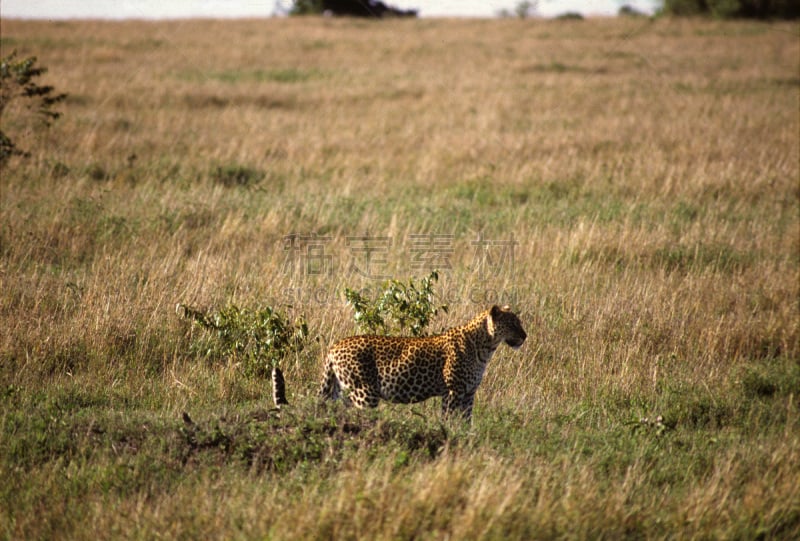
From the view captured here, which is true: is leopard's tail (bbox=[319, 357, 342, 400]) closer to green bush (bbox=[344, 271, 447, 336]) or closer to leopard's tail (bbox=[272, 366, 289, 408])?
leopard's tail (bbox=[272, 366, 289, 408])

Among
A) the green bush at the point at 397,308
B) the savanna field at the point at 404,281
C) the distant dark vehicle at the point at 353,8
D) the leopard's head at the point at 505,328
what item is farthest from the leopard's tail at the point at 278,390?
the distant dark vehicle at the point at 353,8

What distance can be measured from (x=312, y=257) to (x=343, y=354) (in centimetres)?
429

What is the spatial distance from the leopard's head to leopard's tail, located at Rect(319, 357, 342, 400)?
119 cm

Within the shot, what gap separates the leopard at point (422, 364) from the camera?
548 centimetres

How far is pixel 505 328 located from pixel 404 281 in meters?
3.41

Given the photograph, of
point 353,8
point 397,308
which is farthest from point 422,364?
point 353,8

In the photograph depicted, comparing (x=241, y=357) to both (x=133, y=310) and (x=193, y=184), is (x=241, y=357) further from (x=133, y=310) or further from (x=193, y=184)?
(x=193, y=184)

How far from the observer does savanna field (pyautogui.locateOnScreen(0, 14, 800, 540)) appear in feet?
15.1

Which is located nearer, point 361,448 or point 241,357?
point 361,448

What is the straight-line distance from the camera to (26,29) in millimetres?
28969

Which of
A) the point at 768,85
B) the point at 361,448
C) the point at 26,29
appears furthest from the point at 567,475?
the point at 26,29

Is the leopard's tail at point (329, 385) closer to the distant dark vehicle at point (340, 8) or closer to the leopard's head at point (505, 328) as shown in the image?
the leopard's head at point (505, 328)

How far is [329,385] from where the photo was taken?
18.8 ft

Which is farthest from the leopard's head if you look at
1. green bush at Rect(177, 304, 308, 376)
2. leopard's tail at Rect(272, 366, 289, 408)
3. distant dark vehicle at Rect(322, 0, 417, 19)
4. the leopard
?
distant dark vehicle at Rect(322, 0, 417, 19)
